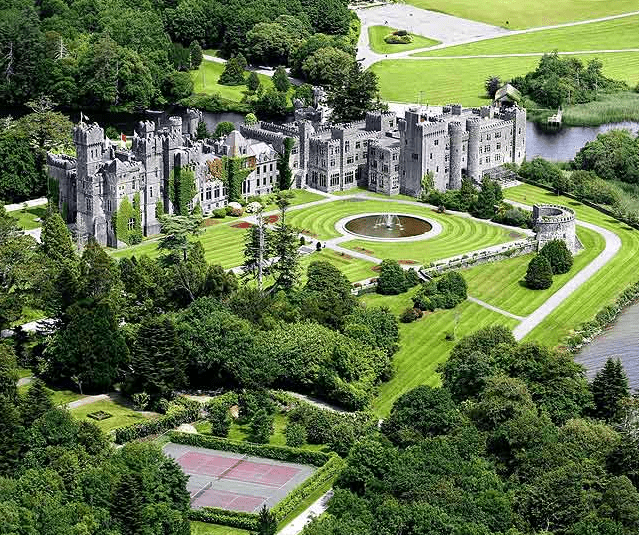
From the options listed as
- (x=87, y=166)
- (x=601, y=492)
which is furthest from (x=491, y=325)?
(x=87, y=166)

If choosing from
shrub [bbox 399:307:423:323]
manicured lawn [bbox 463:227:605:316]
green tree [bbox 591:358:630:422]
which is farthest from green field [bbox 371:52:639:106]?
green tree [bbox 591:358:630:422]

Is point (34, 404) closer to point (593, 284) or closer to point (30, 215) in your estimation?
point (30, 215)

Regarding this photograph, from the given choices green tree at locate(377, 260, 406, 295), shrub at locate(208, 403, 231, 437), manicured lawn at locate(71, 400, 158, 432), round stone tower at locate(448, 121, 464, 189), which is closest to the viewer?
shrub at locate(208, 403, 231, 437)

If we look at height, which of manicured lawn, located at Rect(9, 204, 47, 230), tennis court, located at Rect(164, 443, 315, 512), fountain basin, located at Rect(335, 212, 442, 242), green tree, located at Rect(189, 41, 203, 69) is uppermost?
green tree, located at Rect(189, 41, 203, 69)

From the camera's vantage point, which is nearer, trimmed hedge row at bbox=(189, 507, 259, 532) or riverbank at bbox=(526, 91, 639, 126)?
trimmed hedge row at bbox=(189, 507, 259, 532)

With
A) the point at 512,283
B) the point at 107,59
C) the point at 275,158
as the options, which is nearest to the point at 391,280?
the point at 512,283

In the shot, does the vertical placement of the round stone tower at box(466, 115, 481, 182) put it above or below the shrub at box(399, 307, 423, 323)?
above

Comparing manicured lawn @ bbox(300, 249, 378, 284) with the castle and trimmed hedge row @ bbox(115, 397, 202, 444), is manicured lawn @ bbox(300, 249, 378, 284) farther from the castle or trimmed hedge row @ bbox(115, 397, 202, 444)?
trimmed hedge row @ bbox(115, 397, 202, 444)

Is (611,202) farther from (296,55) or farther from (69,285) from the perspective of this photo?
(296,55)
